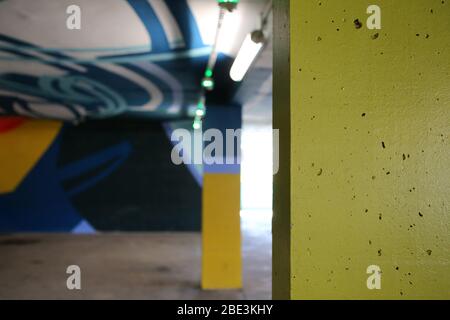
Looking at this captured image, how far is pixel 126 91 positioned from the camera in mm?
8070

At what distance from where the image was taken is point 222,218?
6.93 m

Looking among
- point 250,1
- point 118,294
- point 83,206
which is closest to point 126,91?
point 118,294

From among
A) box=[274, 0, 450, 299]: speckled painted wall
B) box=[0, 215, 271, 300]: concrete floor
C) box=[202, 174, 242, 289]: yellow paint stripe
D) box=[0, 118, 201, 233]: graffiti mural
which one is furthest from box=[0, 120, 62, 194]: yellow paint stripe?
box=[274, 0, 450, 299]: speckled painted wall

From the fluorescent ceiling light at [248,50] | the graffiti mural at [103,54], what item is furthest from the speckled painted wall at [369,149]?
the graffiti mural at [103,54]

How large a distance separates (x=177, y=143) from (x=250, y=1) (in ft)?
31.6

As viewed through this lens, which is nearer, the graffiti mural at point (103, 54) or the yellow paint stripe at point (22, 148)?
the graffiti mural at point (103, 54)

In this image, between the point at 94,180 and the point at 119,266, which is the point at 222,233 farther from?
the point at 94,180

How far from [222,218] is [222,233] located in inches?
10.0

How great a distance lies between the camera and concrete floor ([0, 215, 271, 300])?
→ 21.4 ft

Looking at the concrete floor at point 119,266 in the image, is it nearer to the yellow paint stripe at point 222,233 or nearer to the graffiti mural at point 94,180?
the yellow paint stripe at point 222,233

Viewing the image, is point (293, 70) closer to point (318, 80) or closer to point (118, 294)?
point (318, 80)

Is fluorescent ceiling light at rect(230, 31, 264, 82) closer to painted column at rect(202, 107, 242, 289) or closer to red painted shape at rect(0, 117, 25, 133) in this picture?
painted column at rect(202, 107, 242, 289)

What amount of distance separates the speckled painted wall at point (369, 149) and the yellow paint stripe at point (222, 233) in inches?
213

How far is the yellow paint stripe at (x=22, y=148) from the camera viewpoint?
41.8ft
